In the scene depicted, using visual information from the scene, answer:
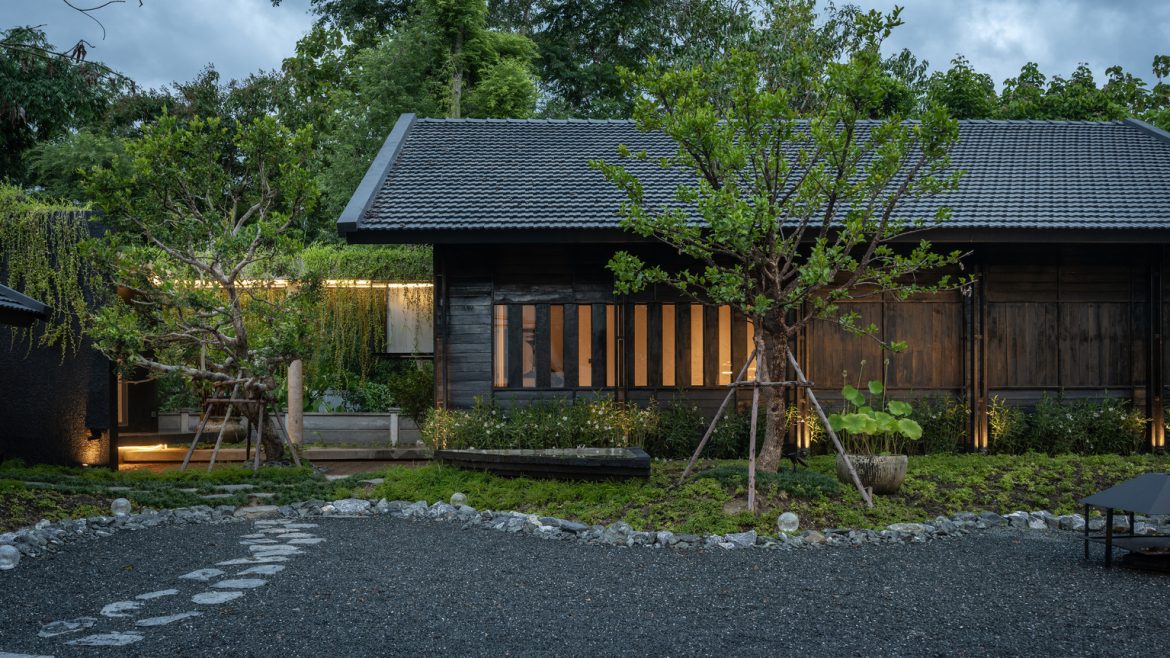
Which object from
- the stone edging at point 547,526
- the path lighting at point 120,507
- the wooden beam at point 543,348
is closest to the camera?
the stone edging at point 547,526

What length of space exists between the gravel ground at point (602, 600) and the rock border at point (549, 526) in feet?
0.90

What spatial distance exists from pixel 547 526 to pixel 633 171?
6.93 meters

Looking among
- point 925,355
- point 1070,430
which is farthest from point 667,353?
point 1070,430

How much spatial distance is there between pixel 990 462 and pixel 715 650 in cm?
740

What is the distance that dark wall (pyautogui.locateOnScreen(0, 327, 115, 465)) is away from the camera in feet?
38.0

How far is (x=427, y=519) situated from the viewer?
331 inches

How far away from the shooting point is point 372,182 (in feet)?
40.0

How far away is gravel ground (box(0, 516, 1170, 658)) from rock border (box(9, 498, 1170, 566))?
0.28 metres

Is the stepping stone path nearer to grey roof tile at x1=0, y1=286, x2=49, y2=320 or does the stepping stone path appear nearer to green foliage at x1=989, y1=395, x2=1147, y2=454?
grey roof tile at x1=0, y1=286, x2=49, y2=320

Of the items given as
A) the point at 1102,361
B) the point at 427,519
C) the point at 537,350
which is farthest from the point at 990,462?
the point at 427,519

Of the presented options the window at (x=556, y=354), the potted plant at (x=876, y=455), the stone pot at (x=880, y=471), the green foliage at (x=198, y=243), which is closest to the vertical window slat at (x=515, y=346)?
the window at (x=556, y=354)

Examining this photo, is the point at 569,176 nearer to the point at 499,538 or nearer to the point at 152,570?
the point at 499,538

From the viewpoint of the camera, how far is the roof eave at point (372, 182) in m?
10.9

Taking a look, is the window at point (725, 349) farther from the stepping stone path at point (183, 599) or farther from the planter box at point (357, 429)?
the stepping stone path at point (183, 599)
